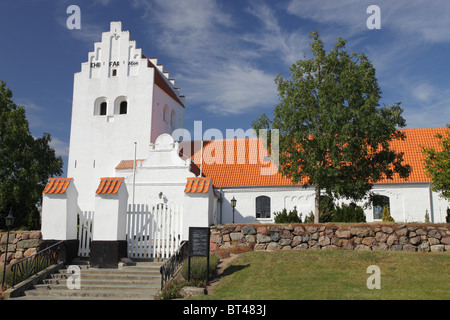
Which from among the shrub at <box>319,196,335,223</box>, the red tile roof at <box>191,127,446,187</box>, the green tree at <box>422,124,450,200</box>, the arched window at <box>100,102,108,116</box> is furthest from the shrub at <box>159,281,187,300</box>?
the arched window at <box>100,102,108,116</box>

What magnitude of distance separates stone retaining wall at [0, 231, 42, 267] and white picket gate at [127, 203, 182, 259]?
3.57 m

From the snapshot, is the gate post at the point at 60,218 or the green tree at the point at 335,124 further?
the green tree at the point at 335,124

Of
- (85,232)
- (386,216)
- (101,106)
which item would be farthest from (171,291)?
(101,106)

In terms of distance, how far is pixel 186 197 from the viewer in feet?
49.0

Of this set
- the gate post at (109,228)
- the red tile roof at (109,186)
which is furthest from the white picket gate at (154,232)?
the red tile roof at (109,186)

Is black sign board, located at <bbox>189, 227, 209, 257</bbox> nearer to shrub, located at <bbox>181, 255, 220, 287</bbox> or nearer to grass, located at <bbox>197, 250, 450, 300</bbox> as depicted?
shrub, located at <bbox>181, 255, 220, 287</bbox>

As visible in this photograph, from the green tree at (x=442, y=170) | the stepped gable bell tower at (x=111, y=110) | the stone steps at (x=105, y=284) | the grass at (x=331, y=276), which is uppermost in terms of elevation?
the stepped gable bell tower at (x=111, y=110)

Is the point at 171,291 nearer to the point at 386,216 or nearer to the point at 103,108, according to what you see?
the point at 386,216

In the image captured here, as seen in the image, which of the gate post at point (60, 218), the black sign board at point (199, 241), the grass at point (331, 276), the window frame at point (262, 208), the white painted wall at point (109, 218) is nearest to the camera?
the grass at point (331, 276)

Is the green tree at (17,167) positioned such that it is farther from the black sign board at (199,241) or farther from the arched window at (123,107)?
the black sign board at (199,241)

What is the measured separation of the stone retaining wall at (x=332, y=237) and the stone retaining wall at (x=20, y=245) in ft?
22.4

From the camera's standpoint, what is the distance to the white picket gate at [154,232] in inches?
593
